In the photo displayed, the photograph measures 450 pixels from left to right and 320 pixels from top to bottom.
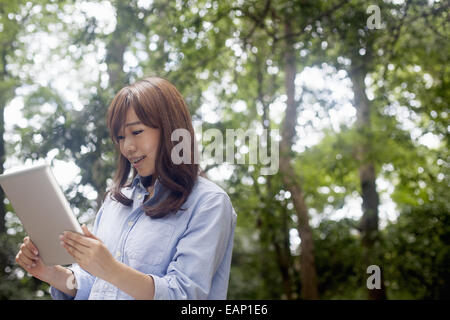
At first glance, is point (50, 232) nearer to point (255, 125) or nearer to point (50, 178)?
point (50, 178)

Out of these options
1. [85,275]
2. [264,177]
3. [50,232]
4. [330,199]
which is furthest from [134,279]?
[330,199]

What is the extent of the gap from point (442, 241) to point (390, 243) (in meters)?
0.59

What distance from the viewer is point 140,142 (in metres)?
1.37

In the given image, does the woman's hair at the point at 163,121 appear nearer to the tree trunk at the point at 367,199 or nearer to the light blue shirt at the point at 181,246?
the light blue shirt at the point at 181,246

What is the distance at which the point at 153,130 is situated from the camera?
1359 mm

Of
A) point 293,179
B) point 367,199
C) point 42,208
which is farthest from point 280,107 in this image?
point 42,208

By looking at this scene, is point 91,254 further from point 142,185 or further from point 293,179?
point 293,179

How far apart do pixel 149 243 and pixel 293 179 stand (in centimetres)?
322

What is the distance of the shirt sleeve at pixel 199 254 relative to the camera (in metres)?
1.13

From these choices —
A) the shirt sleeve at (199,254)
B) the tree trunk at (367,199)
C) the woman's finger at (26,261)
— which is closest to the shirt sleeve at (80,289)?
the woman's finger at (26,261)

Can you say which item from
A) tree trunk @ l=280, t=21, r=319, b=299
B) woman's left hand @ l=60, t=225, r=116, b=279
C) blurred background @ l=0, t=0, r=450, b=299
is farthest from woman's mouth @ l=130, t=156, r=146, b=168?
tree trunk @ l=280, t=21, r=319, b=299

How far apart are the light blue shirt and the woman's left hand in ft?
0.43

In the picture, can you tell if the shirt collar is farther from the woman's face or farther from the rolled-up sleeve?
the rolled-up sleeve

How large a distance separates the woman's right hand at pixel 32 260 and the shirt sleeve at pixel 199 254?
0.44 m
